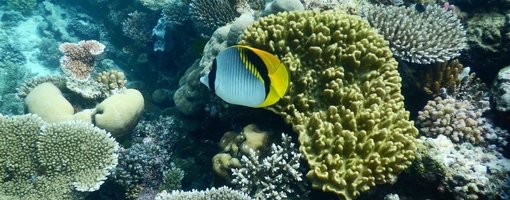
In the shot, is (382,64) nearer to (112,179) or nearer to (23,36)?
(112,179)

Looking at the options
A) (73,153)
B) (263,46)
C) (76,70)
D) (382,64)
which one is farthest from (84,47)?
(382,64)

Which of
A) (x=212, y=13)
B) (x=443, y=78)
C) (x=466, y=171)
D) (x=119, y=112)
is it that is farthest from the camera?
(x=212, y=13)

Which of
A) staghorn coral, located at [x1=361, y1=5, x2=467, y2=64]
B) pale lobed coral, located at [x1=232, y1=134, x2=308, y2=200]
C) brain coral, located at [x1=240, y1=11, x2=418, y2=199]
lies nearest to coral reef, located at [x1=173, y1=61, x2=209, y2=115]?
brain coral, located at [x1=240, y1=11, x2=418, y2=199]

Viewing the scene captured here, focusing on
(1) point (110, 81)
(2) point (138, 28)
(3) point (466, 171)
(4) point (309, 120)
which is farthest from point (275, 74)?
(2) point (138, 28)

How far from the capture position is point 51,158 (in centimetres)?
425

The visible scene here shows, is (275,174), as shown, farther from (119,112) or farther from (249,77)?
(119,112)

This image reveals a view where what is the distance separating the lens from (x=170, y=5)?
7359 millimetres

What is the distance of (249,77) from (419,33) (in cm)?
325

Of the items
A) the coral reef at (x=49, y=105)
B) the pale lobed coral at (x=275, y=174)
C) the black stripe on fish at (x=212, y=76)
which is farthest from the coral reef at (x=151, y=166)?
the black stripe on fish at (x=212, y=76)

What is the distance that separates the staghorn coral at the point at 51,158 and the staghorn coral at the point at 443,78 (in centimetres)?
388

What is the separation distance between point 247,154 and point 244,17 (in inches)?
73.5

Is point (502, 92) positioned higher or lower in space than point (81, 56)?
higher

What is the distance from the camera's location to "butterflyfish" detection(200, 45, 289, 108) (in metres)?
1.84

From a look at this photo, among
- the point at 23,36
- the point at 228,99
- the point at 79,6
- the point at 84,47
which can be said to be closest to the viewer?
the point at 228,99
